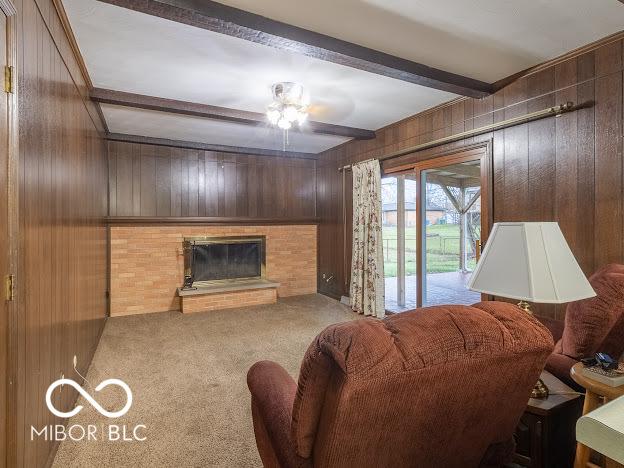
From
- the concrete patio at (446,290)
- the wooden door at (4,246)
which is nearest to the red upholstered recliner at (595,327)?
the concrete patio at (446,290)

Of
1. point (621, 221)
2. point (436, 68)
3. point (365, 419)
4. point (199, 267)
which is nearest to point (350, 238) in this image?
point (199, 267)

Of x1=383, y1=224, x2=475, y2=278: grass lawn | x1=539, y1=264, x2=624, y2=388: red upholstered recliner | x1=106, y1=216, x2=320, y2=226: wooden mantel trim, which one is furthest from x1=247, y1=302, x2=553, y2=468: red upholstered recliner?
x1=106, y1=216, x2=320, y2=226: wooden mantel trim

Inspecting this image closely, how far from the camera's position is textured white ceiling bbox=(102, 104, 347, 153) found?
3.69 m

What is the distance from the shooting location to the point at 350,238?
4871 mm

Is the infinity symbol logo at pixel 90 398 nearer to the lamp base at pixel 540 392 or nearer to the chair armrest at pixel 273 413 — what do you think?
the chair armrest at pixel 273 413

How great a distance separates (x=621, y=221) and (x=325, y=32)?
88.5 inches

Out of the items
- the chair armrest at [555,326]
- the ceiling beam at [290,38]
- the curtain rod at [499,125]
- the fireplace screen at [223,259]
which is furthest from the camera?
the fireplace screen at [223,259]

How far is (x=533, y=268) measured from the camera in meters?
1.23

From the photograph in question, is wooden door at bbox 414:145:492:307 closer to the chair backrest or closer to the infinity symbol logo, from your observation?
the chair backrest

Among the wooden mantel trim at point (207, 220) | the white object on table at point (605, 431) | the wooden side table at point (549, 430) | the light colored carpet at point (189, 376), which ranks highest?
the wooden mantel trim at point (207, 220)

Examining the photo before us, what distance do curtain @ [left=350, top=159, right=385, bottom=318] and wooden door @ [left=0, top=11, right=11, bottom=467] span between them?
11.6 feet

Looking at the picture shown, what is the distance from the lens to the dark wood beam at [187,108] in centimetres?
300

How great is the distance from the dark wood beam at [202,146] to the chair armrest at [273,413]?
401 cm

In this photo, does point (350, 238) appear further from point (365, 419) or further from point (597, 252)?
point (365, 419)
